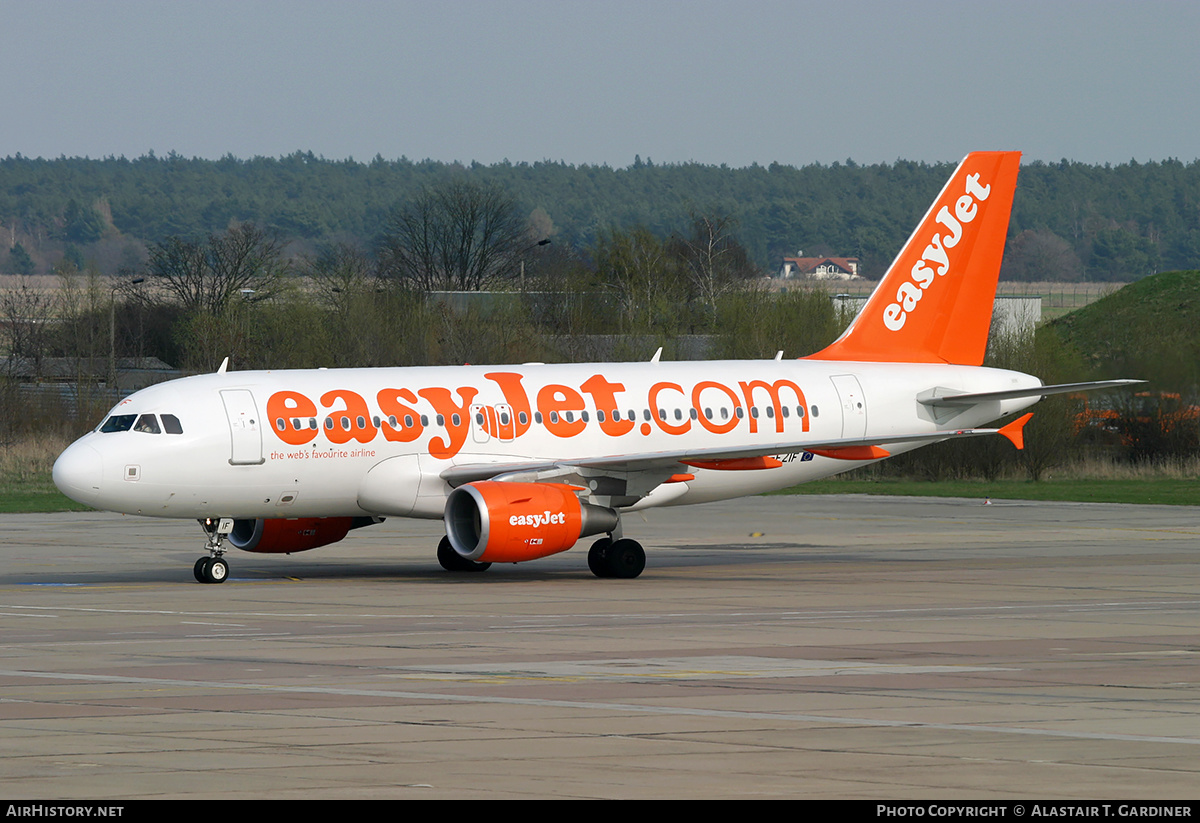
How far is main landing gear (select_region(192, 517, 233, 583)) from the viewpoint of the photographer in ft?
105

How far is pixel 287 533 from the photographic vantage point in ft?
113

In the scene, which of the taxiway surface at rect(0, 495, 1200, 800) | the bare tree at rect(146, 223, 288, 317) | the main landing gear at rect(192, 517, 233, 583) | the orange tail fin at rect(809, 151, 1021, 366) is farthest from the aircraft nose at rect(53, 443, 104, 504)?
the bare tree at rect(146, 223, 288, 317)

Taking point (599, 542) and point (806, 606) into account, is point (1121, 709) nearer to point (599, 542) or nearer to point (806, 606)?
point (806, 606)

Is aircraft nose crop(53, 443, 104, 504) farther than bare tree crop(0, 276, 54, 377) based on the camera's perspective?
No

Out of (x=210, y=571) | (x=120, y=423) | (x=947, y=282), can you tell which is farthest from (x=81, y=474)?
(x=947, y=282)

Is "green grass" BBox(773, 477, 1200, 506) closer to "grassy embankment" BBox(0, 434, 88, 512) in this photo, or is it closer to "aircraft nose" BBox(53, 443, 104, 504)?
"grassy embankment" BBox(0, 434, 88, 512)

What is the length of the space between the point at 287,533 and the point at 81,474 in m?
4.73

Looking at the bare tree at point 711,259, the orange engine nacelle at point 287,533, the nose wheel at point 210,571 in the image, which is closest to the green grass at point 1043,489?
the orange engine nacelle at point 287,533

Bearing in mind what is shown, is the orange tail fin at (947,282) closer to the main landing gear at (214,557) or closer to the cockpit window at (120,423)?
the main landing gear at (214,557)

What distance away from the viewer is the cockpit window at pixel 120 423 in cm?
3177

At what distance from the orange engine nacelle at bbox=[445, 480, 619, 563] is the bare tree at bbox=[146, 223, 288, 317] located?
254 ft

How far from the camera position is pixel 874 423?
37.4 meters

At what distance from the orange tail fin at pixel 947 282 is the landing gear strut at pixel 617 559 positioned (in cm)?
811

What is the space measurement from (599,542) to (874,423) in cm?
736
